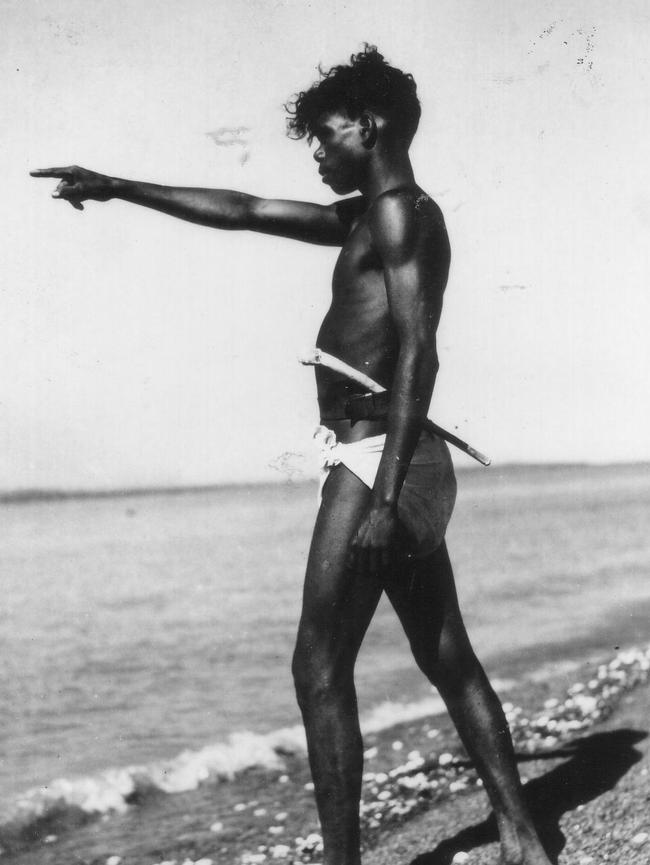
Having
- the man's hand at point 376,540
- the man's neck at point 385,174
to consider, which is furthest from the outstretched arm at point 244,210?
the man's hand at point 376,540

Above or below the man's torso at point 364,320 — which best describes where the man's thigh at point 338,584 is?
below

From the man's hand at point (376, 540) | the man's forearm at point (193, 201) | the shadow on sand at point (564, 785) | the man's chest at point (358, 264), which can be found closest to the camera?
the man's hand at point (376, 540)

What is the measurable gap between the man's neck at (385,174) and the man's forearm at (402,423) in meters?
0.59

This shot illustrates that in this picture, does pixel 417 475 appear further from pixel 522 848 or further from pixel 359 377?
pixel 522 848

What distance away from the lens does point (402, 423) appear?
3.40 metres

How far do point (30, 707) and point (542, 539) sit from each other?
1054 inches

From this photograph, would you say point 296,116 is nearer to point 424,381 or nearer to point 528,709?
point 424,381

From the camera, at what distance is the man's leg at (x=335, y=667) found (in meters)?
3.46

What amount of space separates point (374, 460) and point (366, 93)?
118cm

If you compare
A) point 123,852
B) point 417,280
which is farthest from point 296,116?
point 123,852

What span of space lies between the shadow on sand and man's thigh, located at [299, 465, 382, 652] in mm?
1186

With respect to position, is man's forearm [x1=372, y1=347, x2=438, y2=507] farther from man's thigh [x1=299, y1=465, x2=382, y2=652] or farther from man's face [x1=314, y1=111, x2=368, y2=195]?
man's face [x1=314, y1=111, x2=368, y2=195]

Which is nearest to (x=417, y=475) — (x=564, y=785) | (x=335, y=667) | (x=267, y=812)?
(x=335, y=667)

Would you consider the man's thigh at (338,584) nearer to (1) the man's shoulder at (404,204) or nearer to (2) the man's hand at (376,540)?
(2) the man's hand at (376,540)
